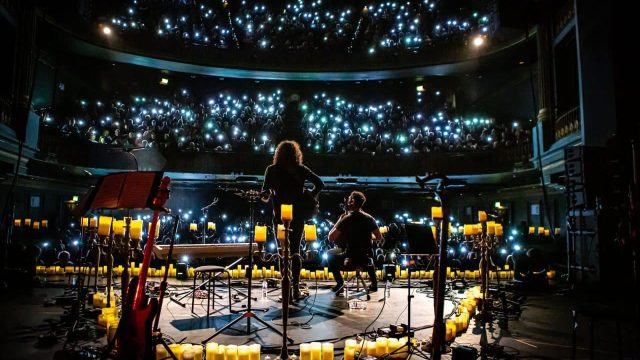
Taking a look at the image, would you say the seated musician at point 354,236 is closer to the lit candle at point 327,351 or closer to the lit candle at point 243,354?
the lit candle at point 327,351

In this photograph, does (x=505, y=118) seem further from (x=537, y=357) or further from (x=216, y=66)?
(x=537, y=357)

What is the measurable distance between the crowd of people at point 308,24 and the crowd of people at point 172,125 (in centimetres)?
264

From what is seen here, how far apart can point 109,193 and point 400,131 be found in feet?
43.6

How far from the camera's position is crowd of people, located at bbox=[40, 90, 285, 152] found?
13.3m

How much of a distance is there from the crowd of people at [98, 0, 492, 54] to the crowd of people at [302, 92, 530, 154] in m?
2.53

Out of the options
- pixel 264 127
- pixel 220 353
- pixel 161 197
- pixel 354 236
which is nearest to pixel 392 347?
pixel 220 353

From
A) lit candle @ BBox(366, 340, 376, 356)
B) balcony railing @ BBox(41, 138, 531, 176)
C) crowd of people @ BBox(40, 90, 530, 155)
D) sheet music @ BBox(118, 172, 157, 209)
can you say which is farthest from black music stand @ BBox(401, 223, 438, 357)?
crowd of people @ BBox(40, 90, 530, 155)

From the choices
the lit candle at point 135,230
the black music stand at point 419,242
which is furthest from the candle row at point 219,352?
the lit candle at point 135,230

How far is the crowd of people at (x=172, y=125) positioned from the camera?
13.3 meters

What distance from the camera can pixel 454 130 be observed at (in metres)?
15.0

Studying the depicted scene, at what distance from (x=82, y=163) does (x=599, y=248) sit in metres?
13.4

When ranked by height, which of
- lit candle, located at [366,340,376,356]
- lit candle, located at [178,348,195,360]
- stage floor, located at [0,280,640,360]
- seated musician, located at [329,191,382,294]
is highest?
seated musician, located at [329,191,382,294]

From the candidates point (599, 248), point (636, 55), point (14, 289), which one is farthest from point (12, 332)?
point (636, 55)

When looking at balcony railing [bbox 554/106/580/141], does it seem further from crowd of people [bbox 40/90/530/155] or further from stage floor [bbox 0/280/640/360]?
stage floor [bbox 0/280/640/360]
